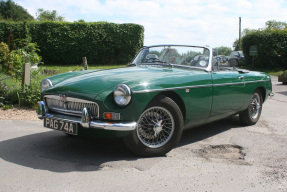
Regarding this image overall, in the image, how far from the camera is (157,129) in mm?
3623

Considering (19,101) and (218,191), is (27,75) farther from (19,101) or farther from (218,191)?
(218,191)

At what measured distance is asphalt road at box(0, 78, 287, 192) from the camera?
2.87 meters

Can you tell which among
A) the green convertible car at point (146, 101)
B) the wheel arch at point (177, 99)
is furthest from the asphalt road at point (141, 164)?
the wheel arch at point (177, 99)

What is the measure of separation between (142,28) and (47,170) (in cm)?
1754

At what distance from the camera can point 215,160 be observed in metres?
3.60

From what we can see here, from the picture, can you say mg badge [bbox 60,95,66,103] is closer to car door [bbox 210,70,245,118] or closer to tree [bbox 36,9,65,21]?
car door [bbox 210,70,245,118]

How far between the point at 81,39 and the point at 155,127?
16341mm

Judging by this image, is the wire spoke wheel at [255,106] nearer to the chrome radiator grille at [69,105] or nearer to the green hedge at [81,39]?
the chrome radiator grille at [69,105]

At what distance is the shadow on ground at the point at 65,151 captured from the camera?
336 cm

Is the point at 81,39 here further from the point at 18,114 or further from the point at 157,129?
the point at 157,129

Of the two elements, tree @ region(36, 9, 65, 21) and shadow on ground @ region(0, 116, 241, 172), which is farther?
tree @ region(36, 9, 65, 21)

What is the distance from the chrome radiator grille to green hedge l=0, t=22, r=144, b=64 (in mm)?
15638

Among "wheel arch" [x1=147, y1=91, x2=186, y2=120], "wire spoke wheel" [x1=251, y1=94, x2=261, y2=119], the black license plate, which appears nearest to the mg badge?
the black license plate

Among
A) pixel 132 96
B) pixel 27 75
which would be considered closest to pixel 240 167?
pixel 132 96
